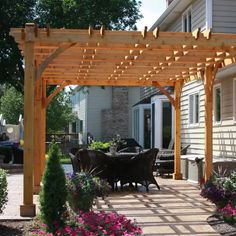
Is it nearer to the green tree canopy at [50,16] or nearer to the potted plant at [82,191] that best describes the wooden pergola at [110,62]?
the potted plant at [82,191]

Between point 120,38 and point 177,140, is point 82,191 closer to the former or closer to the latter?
point 120,38

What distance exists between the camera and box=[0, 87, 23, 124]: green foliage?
3984cm

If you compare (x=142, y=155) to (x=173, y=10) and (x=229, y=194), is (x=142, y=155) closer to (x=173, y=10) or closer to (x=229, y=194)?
(x=229, y=194)

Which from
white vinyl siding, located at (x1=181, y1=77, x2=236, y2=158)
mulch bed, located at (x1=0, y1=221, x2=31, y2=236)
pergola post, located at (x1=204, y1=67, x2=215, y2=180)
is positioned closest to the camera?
mulch bed, located at (x1=0, y1=221, x2=31, y2=236)

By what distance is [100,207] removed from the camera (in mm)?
8539

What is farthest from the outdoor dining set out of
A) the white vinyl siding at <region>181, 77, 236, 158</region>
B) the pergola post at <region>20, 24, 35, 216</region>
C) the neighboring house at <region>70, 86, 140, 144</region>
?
the neighboring house at <region>70, 86, 140, 144</region>

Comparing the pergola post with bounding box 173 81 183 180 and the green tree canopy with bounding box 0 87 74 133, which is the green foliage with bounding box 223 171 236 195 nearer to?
the pergola post with bounding box 173 81 183 180

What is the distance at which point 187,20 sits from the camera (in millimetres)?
15953

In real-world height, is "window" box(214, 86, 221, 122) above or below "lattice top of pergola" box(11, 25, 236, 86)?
below

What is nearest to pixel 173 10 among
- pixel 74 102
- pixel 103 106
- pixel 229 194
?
pixel 229 194

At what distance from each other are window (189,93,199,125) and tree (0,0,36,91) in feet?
26.0

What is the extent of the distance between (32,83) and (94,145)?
7431 millimetres

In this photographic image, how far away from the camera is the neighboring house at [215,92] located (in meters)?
12.3

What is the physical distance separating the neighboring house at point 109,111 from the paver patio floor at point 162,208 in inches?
835
